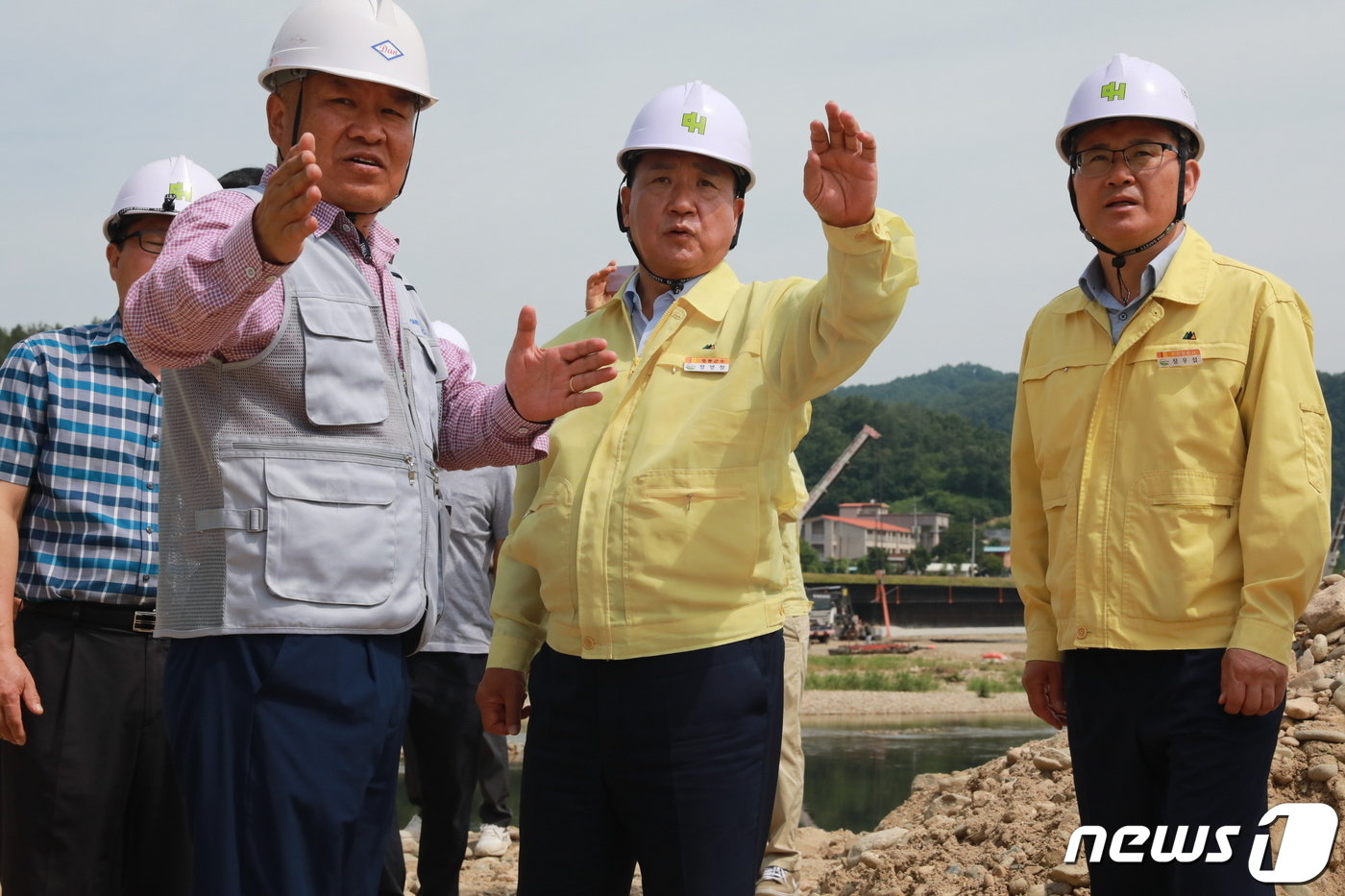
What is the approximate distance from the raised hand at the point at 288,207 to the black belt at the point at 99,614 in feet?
6.73

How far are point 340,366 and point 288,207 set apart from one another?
0.41 m

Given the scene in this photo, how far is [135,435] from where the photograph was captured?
410 centimetres

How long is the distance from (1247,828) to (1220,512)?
76cm

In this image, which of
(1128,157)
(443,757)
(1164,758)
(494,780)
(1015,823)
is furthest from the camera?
(494,780)

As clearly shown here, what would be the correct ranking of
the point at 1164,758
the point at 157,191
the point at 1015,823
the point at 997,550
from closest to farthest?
the point at 1164,758
the point at 157,191
the point at 1015,823
the point at 997,550

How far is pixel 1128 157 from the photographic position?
146 inches

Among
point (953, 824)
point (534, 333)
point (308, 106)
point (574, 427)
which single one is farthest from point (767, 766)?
point (953, 824)

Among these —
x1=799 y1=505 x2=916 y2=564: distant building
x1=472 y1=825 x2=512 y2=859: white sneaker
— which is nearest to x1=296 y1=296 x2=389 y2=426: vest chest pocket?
x1=472 y1=825 x2=512 y2=859: white sneaker

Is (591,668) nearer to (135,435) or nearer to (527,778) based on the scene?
(527,778)

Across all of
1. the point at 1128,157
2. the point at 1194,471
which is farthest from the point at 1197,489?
the point at 1128,157

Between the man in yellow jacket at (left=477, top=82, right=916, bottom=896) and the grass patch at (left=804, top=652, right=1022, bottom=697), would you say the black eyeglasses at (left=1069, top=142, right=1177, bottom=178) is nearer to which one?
the man in yellow jacket at (left=477, top=82, right=916, bottom=896)

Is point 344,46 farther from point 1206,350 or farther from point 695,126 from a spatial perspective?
point 1206,350

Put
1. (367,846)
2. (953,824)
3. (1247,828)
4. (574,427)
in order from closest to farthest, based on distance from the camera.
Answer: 1. (367,846)
2. (1247,828)
3. (574,427)
4. (953,824)

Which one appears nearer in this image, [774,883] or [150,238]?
[150,238]
